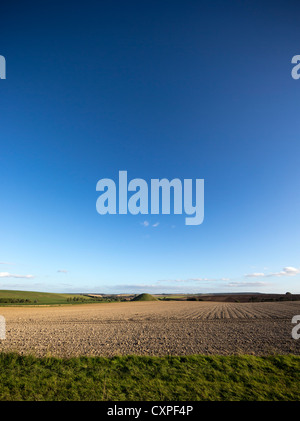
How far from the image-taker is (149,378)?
34.4 ft

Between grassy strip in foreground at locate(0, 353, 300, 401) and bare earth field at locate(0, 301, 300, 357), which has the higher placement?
grassy strip in foreground at locate(0, 353, 300, 401)

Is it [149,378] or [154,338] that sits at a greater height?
[149,378]

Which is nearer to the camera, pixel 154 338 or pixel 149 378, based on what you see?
pixel 149 378

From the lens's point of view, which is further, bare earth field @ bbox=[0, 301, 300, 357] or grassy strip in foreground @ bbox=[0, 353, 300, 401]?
bare earth field @ bbox=[0, 301, 300, 357]

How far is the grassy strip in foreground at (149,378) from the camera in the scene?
8.78m

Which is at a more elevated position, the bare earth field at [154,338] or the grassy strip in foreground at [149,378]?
the grassy strip in foreground at [149,378]

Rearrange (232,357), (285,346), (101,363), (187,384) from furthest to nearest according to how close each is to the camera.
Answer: (285,346) → (232,357) → (101,363) → (187,384)

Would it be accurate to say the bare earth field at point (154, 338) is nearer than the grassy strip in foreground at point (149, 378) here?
No

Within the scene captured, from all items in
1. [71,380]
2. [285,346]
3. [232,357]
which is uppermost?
[71,380]

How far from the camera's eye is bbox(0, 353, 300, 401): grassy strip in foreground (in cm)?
878
